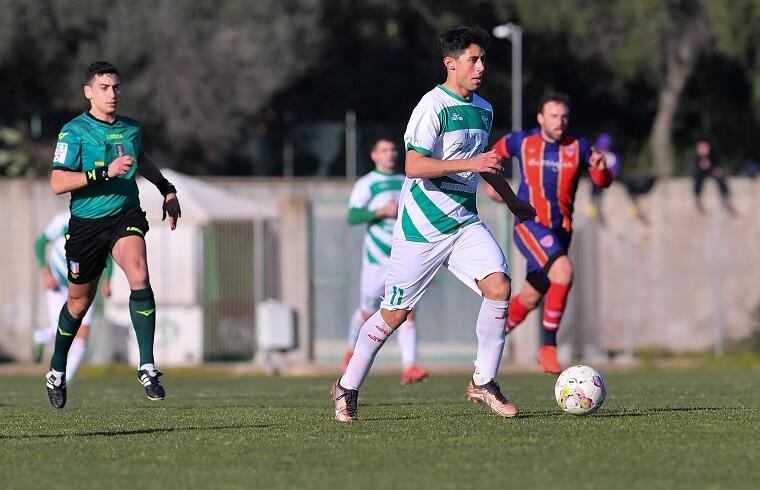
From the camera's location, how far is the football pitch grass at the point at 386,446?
686cm

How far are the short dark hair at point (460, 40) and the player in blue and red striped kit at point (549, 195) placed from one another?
3.54 meters

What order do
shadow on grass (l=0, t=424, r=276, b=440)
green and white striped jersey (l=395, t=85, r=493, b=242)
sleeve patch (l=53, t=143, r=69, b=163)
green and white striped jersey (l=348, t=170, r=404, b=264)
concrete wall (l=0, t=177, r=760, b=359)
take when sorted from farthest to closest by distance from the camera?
concrete wall (l=0, t=177, r=760, b=359), green and white striped jersey (l=348, t=170, r=404, b=264), sleeve patch (l=53, t=143, r=69, b=163), green and white striped jersey (l=395, t=85, r=493, b=242), shadow on grass (l=0, t=424, r=276, b=440)

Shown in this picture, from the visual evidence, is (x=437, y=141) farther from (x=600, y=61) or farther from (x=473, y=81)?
(x=600, y=61)

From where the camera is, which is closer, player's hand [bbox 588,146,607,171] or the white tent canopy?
player's hand [bbox 588,146,607,171]

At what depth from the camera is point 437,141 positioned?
9.23 m

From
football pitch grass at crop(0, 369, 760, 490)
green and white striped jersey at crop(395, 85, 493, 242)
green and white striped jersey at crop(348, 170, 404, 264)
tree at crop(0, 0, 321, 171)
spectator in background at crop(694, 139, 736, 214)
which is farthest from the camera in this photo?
tree at crop(0, 0, 321, 171)

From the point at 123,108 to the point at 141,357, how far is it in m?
29.6

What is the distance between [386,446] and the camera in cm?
789

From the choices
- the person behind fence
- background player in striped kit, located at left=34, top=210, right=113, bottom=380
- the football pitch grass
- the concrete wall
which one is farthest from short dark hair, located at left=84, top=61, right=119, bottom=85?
the concrete wall

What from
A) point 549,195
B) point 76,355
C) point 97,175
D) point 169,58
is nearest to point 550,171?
point 549,195

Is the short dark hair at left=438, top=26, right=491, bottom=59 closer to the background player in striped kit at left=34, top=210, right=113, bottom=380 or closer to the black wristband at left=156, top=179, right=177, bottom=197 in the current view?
the black wristband at left=156, top=179, right=177, bottom=197

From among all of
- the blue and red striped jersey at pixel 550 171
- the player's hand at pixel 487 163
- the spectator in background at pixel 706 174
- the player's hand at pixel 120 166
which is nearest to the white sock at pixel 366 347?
the player's hand at pixel 487 163

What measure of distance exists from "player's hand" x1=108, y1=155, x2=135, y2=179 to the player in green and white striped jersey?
68.8 inches

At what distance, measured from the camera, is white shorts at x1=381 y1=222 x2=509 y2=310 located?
9.26 metres
